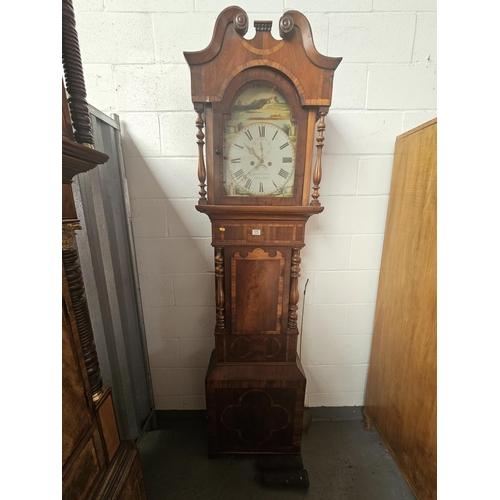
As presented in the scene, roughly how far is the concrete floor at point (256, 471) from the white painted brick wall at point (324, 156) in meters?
0.17

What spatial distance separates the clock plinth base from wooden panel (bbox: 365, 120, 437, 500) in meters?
0.42

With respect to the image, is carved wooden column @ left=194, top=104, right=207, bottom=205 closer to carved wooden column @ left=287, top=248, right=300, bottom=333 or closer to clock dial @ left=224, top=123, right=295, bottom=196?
clock dial @ left=224, top=123, right=295, bottom=196

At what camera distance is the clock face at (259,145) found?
0.81 metres

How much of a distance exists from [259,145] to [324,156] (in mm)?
381

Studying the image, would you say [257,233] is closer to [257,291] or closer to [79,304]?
[257,291]

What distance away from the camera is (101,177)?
3.02 ft

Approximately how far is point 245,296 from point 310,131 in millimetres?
637

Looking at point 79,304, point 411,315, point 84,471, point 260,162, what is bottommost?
point 84,471

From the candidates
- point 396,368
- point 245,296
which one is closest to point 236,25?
point 245,296

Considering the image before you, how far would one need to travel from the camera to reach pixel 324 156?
1.08 m

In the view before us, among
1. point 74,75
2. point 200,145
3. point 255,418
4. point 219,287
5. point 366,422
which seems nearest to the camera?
point 74,75

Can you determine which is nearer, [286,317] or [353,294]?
[286,317]

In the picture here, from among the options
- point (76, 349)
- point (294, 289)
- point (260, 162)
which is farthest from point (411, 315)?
point (76, 349)

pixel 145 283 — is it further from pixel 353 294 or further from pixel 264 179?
pixel 353 294
